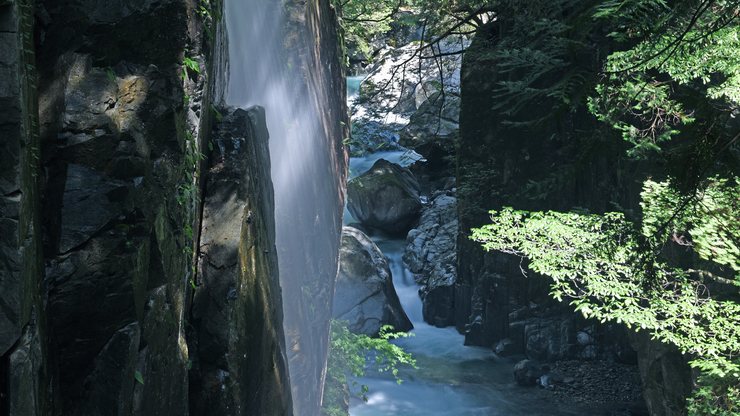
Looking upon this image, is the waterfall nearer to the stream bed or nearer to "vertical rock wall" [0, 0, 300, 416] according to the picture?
the stream bed

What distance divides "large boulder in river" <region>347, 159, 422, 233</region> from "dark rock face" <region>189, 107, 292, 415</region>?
12.7 meters

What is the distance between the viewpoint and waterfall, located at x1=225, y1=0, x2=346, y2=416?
619cm

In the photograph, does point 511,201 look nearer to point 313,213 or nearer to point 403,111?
point 313,213

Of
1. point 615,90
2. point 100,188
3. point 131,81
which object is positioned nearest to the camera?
point 100,188

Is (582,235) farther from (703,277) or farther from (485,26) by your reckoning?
(485,26)

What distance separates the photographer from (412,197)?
17.3 m

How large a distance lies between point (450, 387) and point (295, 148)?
264 inches

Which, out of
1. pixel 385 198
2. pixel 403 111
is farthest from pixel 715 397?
pixel 403 111

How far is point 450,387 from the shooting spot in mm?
10828

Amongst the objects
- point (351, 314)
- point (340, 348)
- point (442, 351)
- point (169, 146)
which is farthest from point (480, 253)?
point (169, 146)

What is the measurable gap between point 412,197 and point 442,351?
6.43 m

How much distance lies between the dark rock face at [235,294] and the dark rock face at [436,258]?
980 centimetres

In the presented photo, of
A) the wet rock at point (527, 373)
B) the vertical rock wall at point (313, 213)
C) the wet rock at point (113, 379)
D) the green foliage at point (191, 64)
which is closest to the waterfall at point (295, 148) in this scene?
the vertical rock wall at point (313, 213)

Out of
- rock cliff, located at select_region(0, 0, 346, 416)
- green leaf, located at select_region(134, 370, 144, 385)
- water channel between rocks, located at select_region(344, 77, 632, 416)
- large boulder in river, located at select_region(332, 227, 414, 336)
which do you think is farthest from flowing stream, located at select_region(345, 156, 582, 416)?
green leaf, located at select_region(134, 370, 144, 385)
